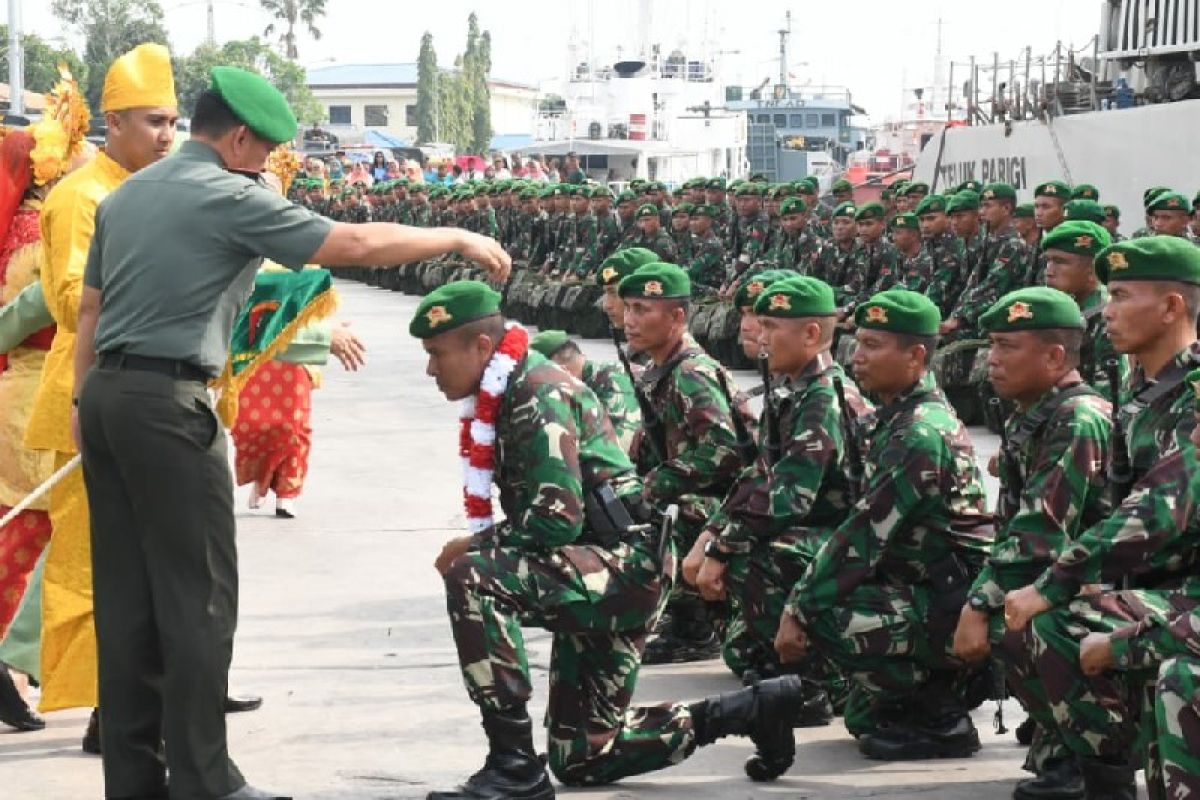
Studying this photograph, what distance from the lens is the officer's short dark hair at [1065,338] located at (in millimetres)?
5824

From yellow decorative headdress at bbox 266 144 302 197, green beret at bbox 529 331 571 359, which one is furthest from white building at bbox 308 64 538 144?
green beret at bbox 529 331 571 359

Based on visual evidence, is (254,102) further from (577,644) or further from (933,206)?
(933,206)

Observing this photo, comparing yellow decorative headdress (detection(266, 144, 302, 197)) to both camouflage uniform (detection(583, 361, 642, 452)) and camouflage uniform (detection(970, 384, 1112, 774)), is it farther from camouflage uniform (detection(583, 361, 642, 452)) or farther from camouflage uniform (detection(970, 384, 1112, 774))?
camouflage uniform (detection(970, 384, 1112, 774))

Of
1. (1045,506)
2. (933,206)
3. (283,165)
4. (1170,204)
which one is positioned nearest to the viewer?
(1045,506)

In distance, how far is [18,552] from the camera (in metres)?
6.80

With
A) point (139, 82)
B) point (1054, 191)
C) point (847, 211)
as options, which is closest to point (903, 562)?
point (139, 82)

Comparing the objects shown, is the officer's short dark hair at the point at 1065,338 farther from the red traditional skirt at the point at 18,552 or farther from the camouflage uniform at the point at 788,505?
the red traditional skirt at the point at 18,552

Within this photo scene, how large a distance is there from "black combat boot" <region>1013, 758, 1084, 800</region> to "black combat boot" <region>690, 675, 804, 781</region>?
0.66m

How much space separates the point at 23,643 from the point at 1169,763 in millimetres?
3583

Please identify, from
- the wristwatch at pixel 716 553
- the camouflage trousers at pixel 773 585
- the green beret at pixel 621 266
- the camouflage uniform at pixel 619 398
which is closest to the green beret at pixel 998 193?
the green beret at pixel 621 266

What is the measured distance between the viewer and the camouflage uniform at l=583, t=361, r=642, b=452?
7434mm

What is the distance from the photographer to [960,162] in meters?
27.0

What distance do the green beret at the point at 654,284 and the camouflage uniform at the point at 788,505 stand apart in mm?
751

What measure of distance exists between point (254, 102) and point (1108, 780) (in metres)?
2.78
